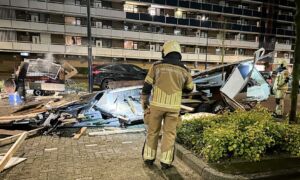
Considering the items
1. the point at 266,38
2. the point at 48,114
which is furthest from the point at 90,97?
the point at 266,38

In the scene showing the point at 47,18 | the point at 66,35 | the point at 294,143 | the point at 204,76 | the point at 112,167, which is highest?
the point at 47,18

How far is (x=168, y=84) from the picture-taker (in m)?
3.84

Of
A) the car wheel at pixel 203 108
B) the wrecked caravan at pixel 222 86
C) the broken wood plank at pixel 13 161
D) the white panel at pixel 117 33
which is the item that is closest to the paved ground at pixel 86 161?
the broken wood plank at pixel 13 161

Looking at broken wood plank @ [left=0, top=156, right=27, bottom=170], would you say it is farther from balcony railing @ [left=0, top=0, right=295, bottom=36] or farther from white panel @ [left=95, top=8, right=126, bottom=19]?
white panel @ [left=95, top=8, right=126, bottom=19]

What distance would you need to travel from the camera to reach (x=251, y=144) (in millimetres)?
3910

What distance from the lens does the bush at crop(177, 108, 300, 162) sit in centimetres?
386

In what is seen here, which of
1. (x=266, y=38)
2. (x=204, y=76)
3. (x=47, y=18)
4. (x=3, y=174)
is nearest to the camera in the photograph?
(x=3, y=174)

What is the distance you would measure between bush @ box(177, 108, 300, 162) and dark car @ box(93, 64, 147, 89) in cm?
1001

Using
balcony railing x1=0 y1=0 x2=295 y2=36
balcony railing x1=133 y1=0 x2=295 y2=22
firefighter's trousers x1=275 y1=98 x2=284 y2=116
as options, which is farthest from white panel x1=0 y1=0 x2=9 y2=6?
firefighter's trousers x1=275 y1=98 x2=284 y2=116

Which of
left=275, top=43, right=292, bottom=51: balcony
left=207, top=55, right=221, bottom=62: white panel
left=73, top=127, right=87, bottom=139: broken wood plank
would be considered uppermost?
left=275, top=43, right=292, bottom=51: balcony

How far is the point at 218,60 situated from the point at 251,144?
36155mm

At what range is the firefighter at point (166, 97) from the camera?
3844 millimetres

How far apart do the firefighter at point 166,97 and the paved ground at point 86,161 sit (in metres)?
0.31

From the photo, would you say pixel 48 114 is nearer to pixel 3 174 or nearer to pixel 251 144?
pixel 3 174
